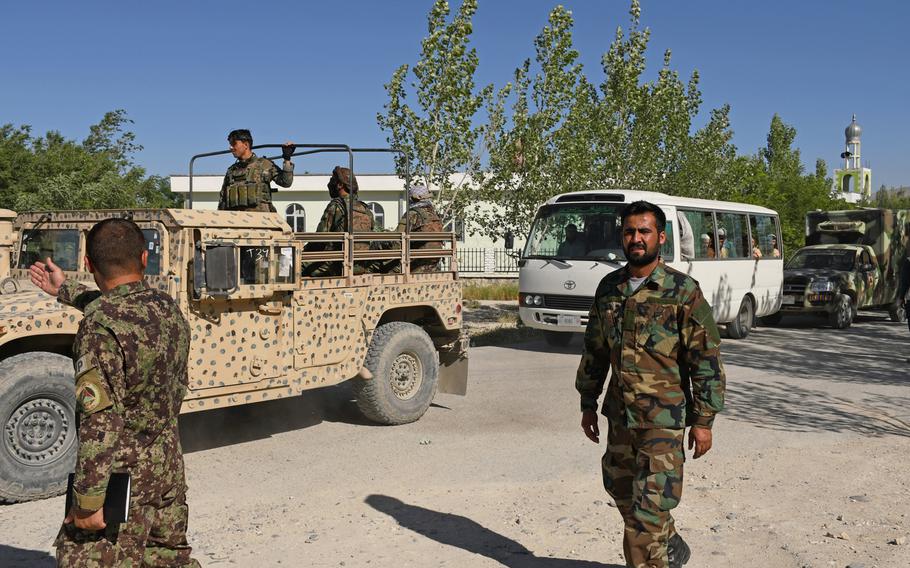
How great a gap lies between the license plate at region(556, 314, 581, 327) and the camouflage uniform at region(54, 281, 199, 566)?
10.1m

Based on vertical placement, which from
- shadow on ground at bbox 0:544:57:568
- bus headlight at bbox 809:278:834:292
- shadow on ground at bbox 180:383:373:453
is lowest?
shadow on ground at bbox 0:544:57:568

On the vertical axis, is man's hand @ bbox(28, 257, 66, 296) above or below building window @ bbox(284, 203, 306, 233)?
below

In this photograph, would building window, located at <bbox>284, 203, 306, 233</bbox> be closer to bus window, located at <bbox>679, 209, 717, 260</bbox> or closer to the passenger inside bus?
bus window, located at <bbox>679, 209, 717, 260</bbox>

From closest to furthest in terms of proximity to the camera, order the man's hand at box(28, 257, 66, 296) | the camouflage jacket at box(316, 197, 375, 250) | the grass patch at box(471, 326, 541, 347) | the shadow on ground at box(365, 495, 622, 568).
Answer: the man's hand at box(28, 257, 66, 296) → the shadow on ground at box(365, 495, 622, 568) → the camouflage jacket at box(316, 197, 375, 250) → the grass patch at box(471, 326, 541, 347)

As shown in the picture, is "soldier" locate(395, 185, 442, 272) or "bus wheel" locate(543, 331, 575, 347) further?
"bus wheel" locate(543, 331, 575, 347)

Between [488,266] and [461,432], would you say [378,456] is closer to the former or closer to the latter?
[461,432]

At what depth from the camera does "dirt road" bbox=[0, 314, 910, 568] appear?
5180 millimetres

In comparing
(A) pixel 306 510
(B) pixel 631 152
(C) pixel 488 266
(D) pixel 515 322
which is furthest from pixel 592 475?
(C) pixel 488 266

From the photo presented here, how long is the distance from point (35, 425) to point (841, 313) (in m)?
16.7

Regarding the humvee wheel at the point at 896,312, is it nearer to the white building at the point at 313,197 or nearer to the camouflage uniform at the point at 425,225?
the camouflage uniform at the point at 425,225

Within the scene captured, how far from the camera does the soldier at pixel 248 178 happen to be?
802 centimetres

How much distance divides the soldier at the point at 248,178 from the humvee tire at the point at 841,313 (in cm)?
1418

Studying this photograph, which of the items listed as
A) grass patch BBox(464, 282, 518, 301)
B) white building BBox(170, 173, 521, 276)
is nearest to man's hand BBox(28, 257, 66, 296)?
grass patch BBox(464, 282, 518, 301)

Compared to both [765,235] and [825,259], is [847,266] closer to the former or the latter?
[825,259]
